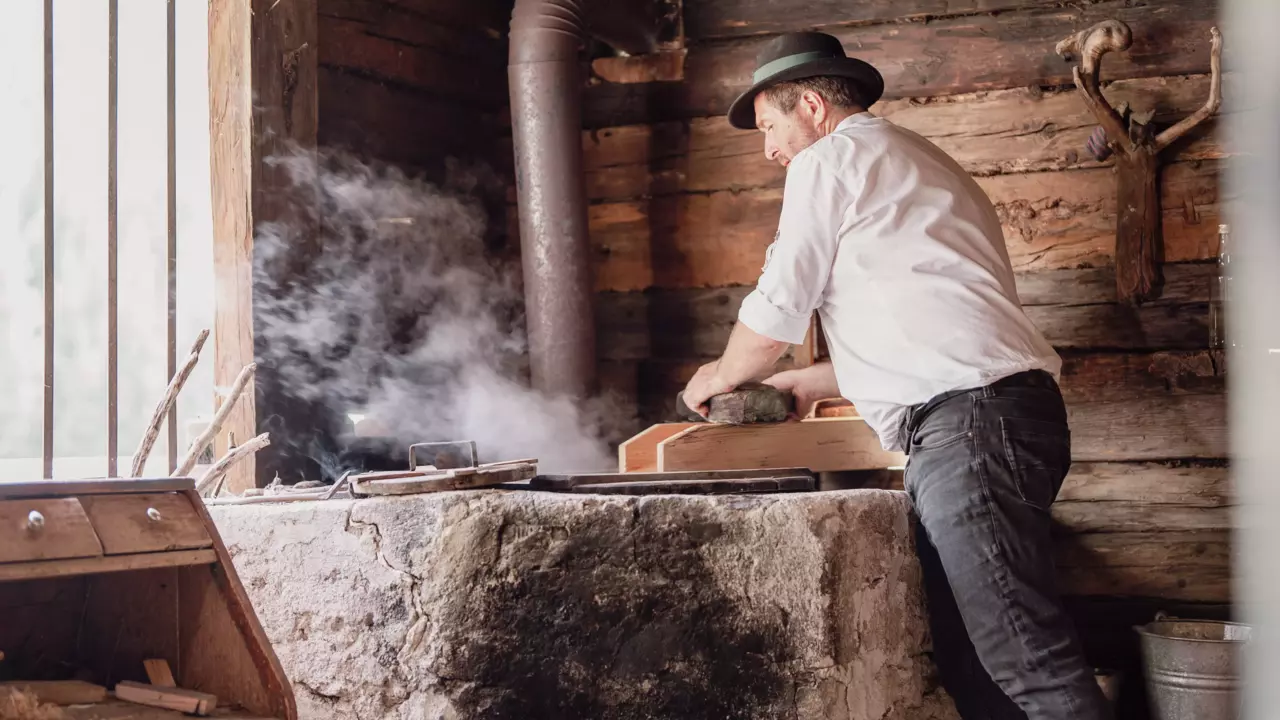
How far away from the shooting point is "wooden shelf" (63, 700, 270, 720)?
1789mm

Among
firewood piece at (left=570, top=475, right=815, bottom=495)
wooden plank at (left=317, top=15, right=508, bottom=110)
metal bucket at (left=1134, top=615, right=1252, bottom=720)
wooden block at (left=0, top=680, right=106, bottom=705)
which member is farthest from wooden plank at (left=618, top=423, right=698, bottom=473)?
wooden plank at (left=317, top=15, right=508, bottom=110)

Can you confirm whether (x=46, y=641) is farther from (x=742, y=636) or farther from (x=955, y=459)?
(x=955, y=459)

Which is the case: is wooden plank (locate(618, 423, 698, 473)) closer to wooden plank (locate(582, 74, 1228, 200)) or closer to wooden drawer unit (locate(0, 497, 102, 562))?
wooden plank (locate(582, 74, 1228, 200))

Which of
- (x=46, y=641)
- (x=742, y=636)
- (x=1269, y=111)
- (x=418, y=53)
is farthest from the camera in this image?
(x=418, y=53)

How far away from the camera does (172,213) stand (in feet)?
11.1

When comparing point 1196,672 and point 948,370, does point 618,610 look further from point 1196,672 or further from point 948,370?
point 1196,672

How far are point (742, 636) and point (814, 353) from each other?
192 centimetres

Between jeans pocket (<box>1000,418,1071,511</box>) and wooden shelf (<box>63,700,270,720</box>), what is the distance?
1595mm

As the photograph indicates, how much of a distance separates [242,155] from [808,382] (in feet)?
6.22

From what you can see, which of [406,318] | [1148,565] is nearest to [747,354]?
[406,318]

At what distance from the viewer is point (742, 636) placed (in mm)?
2314

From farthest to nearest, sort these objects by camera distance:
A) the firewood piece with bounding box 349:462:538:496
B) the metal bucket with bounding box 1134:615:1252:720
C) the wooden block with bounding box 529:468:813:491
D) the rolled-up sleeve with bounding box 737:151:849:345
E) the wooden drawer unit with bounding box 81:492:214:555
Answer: the metal bucket with bounding box 1134:615:1252:720 < the wooden block with bounding box 529:468:813:491 < the rolled-up sleeve with bounding box 737:151:849:345 < the firewood piece with bounding box 349:462:538:496 < the wooden drawer unit with bounding box 81:492:214:555

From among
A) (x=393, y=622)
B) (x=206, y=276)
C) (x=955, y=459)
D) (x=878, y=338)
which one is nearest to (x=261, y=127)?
(x=206, y=276)

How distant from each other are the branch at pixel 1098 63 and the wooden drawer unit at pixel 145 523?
3128 mm
